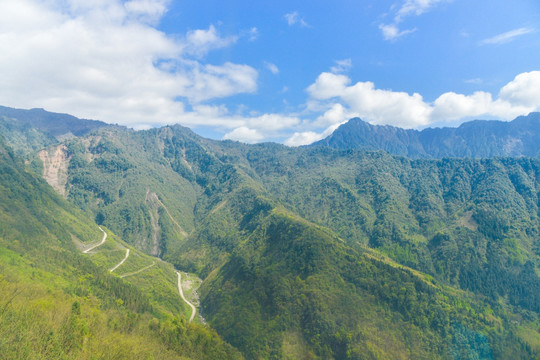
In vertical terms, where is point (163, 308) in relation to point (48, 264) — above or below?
below

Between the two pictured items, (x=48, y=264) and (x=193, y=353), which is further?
(x=48, y=264)

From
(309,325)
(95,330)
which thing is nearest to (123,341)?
(95,330)

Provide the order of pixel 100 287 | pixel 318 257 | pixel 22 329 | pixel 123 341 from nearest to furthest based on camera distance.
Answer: pixel 22 329 → pixel 123 341 → pixel 100 287 → pixel 318 257

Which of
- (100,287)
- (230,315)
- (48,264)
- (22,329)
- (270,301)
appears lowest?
(230,315)

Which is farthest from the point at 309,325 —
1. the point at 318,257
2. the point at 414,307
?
the point at 414,307

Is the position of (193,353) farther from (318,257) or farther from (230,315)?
(318,257)

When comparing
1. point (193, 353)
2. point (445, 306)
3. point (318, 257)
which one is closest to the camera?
point (193, 353)

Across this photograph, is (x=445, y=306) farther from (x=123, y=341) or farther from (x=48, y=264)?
(x=48, y=264)
